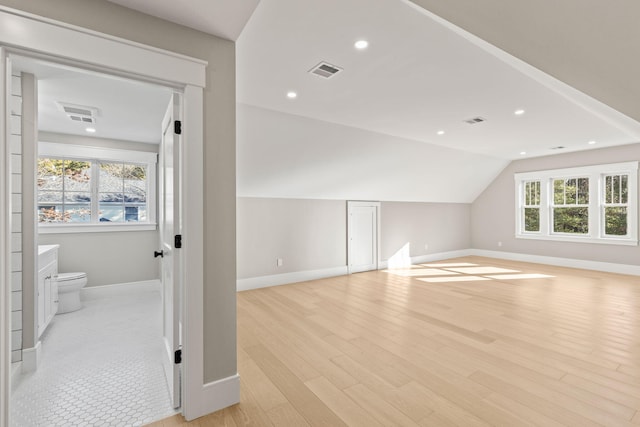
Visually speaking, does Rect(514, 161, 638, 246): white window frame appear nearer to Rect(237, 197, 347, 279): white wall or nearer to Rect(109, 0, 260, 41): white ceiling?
Rect(237, 197, 347, 279): white wall

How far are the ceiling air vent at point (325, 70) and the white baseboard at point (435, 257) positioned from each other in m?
4.72

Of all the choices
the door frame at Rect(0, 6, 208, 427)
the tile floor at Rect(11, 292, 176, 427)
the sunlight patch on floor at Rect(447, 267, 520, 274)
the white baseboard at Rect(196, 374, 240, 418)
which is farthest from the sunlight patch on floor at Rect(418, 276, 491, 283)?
the door frame at Rect(0, 6, 208, 427)

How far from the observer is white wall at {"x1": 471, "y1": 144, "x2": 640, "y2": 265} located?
610 centimetres

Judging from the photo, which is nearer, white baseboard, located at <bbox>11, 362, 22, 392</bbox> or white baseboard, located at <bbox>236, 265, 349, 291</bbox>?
white baseboard, located at <bbox>11, 362, 22, 392</bbox>

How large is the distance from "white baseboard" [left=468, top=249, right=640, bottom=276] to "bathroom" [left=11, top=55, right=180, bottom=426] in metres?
8.05

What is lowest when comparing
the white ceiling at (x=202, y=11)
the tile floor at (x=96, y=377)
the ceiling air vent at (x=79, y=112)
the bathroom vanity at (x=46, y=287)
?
the tile floor at (x=96, y=377)

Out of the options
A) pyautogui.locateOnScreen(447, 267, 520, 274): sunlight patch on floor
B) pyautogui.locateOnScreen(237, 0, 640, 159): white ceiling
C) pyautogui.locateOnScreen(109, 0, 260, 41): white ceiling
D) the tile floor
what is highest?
pyautogui.locateOnScreen(237, 0, 640, 159): white ceiling

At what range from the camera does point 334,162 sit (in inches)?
192

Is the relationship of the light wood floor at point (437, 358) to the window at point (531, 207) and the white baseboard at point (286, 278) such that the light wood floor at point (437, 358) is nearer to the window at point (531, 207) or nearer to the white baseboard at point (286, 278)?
the white baseboard at point (286, 278)

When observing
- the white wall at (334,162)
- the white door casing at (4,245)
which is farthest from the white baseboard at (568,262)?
A: the white door casing at (4,245)

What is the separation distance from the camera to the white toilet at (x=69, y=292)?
145 inches

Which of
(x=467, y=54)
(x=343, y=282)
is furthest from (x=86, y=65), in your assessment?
(x=343, y=282)

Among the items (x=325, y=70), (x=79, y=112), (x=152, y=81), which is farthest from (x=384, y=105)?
(x=79, y=112)

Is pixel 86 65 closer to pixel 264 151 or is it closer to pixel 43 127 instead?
pixel 264 151
